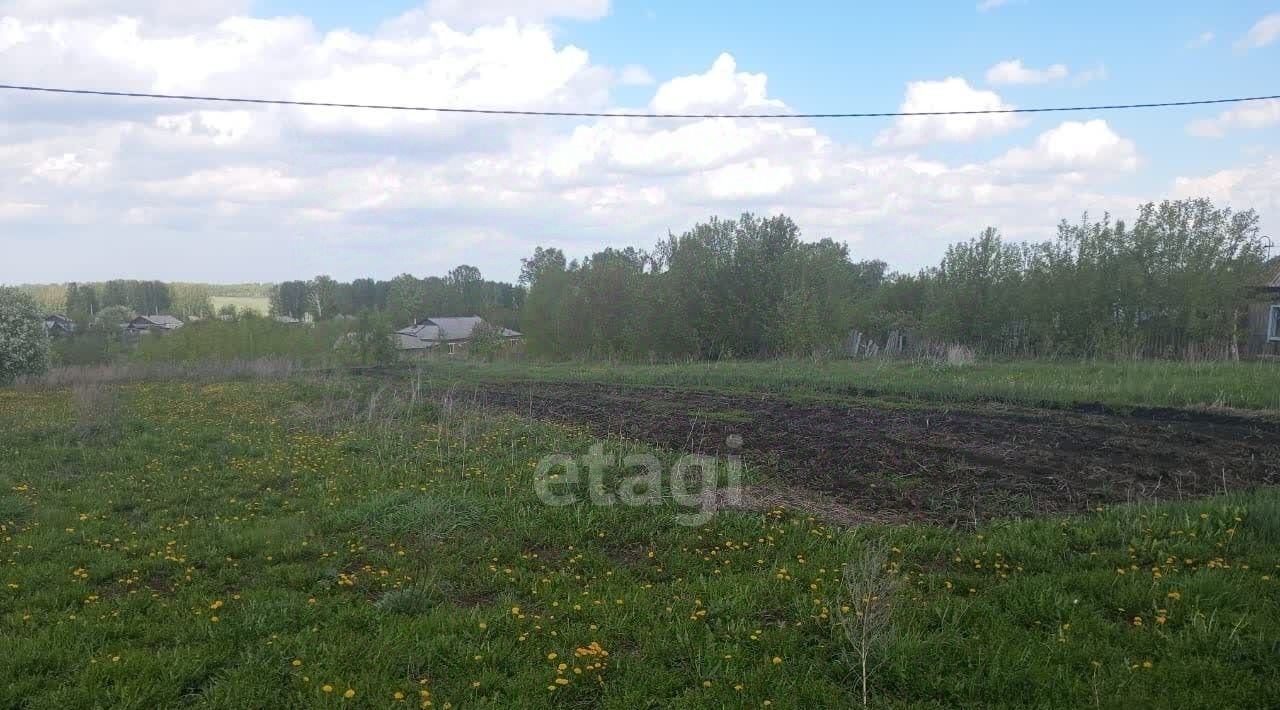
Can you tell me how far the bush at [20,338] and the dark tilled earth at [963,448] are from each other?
1688 centimetres

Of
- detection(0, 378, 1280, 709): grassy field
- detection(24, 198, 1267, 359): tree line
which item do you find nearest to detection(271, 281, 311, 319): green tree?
detection(24, 198, 1267, 359): tree line

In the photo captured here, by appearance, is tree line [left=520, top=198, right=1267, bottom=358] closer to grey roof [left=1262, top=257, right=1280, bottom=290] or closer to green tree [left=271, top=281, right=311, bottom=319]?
grey roof [left=1262, top=257, right=1280, bottom=290]

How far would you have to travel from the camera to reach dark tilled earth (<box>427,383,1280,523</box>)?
292 inches

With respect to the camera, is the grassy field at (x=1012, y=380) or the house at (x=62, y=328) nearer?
the grassy field at (x=1012, y=380)

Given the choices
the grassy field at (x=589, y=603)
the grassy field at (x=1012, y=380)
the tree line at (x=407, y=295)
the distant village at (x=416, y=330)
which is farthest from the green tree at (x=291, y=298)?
the grassy field at (x=589, y=603)

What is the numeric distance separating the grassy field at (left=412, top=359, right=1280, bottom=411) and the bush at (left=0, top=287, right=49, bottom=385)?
13.6 metres

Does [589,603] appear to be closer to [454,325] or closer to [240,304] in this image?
[454,325]

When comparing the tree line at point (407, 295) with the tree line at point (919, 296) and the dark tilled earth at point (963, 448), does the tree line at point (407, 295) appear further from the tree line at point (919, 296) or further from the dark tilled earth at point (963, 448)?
the dark tilled earth at point (963, 448)

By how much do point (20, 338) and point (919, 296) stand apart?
3721 centimetres

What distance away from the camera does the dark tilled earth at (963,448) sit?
7.41m

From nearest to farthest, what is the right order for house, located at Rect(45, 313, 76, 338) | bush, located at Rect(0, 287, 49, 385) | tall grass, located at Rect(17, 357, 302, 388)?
bush, located at Rect(0, 287, 49, 385) < tall grass, located at Rect(17, 357, 302, 388) < house, located at Rect(45, 313, 76, 338)

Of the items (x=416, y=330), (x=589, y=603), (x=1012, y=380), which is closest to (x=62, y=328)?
(x=416, y=330)

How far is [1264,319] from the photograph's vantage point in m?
22.7

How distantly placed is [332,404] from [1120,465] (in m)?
13.6
